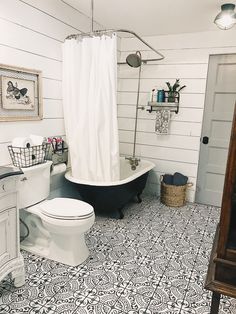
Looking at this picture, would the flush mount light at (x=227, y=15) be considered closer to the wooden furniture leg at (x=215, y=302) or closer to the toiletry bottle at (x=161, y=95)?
the toiletry bottle at (x=161, y=95)

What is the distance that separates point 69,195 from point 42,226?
903 mm

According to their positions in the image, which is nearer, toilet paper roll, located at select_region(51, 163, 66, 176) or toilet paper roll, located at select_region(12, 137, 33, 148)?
toilet paper roll, located at select_region(12, 137, 33, 148)

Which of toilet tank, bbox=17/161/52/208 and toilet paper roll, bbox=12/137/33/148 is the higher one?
toilet paper roll, bbox=12/137/33/148

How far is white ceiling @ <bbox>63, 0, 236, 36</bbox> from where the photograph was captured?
2.67m

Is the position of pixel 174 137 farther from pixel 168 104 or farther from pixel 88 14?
pixel 88 14

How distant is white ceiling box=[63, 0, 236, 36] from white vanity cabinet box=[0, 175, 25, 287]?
2107mm

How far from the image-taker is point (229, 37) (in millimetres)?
3367

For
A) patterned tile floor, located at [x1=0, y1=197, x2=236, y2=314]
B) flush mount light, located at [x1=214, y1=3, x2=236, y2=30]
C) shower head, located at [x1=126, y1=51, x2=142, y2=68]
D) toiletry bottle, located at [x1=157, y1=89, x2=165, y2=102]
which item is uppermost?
flush mount light, located at [x1=214, y1=3, x2=236, y2=30]

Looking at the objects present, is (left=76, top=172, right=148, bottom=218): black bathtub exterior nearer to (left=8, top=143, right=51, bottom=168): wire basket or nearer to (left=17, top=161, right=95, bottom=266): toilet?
(left=17, top=161, right=95, bottom=266): toilet

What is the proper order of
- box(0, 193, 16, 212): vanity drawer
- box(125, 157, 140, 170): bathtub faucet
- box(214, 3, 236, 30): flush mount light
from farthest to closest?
box(125, 157, 140, 170): bathtub faucet, box(214, 3, 236, 30): flush mount light, box(0, 193, 16, 212): vanity drawer

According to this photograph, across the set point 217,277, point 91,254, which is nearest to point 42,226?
point 91,254

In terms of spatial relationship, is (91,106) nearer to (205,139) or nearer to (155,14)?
(155,14)

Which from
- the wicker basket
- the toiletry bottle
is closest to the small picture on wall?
the toiletry bottle

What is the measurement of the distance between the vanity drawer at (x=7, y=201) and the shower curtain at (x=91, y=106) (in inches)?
45.7
